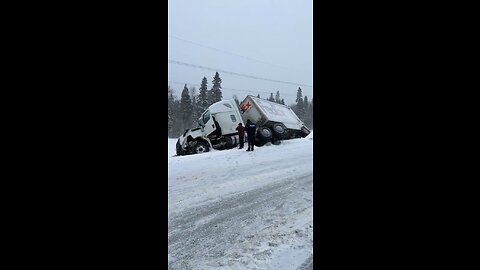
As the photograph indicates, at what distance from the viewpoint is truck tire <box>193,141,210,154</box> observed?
461 inches

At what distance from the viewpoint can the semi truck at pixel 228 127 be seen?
11.7 metres

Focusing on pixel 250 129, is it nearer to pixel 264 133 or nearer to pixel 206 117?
pixel 264 133

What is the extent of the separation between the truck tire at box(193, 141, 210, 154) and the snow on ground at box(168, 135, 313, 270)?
2835 millimetres

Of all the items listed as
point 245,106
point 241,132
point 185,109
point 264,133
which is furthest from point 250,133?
point 185,109

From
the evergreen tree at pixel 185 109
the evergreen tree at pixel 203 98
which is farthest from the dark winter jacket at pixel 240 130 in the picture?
the evergreen tree at pixel 185 109

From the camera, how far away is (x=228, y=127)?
1168 centimetres

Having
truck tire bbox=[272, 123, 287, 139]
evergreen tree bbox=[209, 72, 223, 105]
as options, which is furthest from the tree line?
truck tire bbox=[272, 123, 287, 139]

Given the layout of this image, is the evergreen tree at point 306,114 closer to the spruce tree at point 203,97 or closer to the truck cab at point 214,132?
the spruce tree at point 203,97

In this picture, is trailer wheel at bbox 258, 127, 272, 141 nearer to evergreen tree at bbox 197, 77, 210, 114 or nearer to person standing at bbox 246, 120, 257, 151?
person standing at bbox 246, 120, 257, 151

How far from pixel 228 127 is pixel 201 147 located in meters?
1.16

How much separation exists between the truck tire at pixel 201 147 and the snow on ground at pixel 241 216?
9.30 ft
